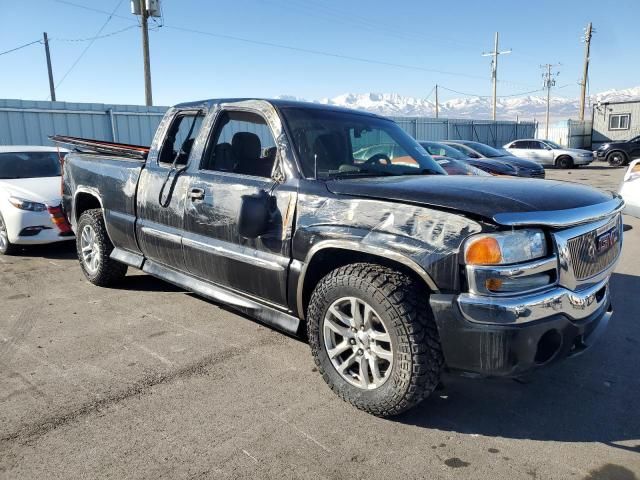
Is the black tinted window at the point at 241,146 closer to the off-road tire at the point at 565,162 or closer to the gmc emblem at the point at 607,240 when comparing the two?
the gmc emblem at the point at 607,240

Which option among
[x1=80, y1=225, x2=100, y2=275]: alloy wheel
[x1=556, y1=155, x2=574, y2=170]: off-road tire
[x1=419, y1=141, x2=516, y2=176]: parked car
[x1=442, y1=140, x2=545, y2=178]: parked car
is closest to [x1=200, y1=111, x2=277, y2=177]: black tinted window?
[x1=80, y1=225, x2=100, y2=275]: alloy wheel

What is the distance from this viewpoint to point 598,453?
2.60m

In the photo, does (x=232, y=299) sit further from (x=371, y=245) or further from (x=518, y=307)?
(x=518, y=307)

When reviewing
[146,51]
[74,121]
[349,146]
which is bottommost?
[349,146]

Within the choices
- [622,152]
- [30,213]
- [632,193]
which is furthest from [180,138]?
[622,152]


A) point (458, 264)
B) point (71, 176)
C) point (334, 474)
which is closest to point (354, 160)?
point (458, 264)

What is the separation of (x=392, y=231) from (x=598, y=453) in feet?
5.04

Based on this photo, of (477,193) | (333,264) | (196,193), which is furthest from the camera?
(196,193)

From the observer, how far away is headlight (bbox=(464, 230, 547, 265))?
2490 mm

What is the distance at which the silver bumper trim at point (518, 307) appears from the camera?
2.47 m

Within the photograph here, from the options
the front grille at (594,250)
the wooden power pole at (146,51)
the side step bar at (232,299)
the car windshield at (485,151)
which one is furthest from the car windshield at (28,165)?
the wooden power pole at (146,51)

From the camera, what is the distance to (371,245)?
2805mm

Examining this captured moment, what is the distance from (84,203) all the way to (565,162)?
927 inches

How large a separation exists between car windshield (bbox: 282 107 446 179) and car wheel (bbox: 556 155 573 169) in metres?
22.6
